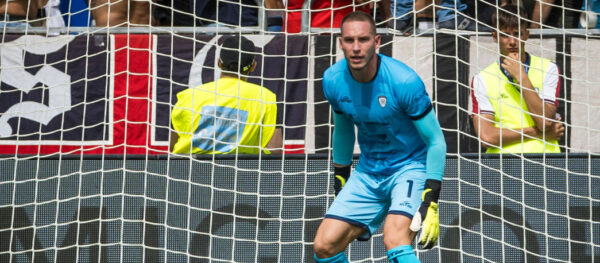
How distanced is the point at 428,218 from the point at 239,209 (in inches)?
77.0

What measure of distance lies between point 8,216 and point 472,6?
4286 millimetres

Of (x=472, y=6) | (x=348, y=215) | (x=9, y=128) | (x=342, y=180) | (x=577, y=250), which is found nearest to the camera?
(x=348, y=215)

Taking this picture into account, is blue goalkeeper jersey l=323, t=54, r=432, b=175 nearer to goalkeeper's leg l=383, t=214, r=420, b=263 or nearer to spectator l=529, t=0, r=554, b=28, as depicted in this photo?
goalkeeper's leg l=383, t=214, r=420, b=263

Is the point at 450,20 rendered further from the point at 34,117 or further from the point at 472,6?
the point at 34,117

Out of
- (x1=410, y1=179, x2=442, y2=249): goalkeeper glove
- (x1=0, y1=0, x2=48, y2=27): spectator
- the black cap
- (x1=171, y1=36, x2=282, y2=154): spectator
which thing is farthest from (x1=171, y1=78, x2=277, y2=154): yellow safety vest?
(x1=410, y1=179, x2=442, y2=249): goalkeeper glove

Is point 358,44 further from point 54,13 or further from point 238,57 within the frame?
point 54,13

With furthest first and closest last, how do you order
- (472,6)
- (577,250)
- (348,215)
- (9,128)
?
(472,6), (9,128), (577,250), (348,215)

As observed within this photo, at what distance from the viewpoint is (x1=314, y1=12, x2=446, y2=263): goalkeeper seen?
4.73 meters

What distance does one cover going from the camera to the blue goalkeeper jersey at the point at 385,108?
4.82m

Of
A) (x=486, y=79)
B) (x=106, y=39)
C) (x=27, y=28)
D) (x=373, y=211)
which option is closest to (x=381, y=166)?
(x=373, y=211)

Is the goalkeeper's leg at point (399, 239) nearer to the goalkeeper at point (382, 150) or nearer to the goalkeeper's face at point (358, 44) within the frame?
the goalkeeper at point (382, 150)

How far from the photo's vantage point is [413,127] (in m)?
5.01

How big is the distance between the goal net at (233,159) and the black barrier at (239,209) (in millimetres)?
10

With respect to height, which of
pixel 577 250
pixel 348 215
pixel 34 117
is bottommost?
pixel 577 250
